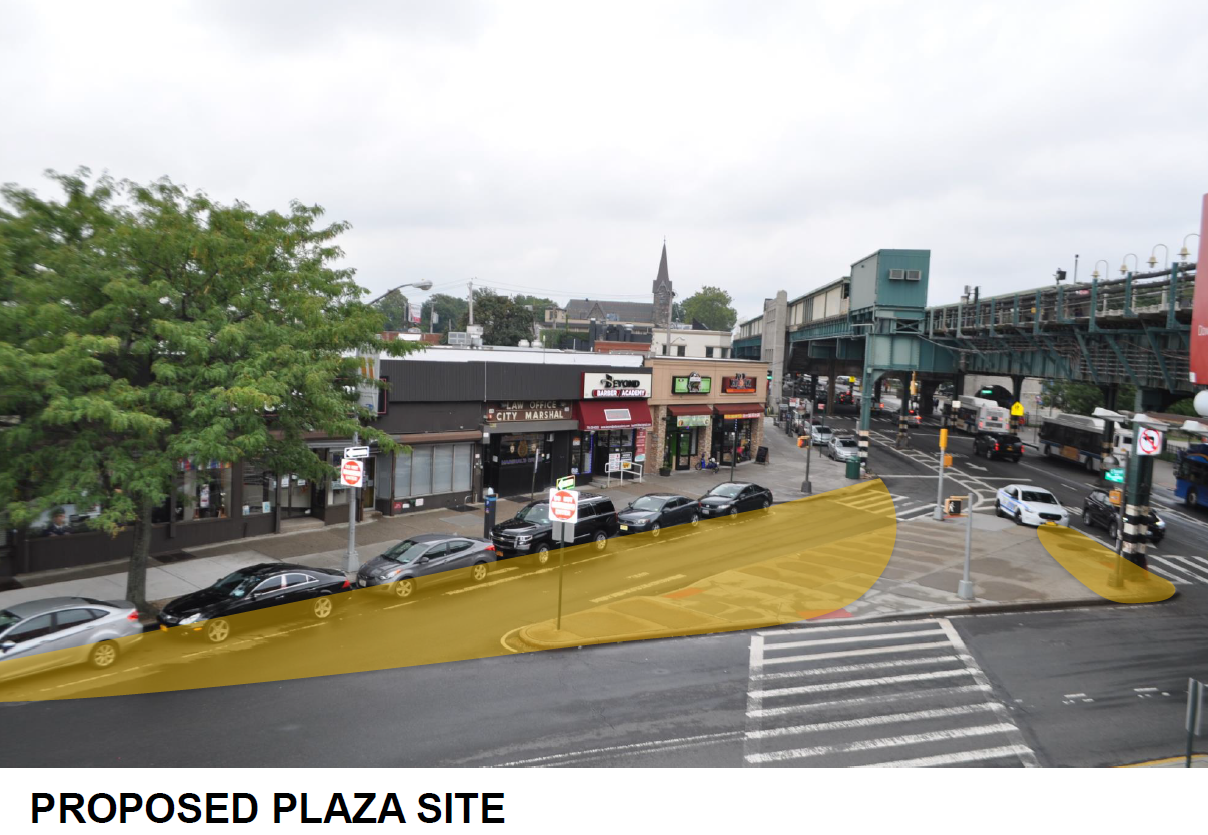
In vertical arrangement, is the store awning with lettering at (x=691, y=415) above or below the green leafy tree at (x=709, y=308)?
below

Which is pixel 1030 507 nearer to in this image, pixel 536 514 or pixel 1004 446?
pixel 536 514

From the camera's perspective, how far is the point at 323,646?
15.7 m

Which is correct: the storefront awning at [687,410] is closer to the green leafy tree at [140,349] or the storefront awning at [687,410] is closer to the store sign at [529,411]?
the store sign at [529,411]

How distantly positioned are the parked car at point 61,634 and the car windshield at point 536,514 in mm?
11725

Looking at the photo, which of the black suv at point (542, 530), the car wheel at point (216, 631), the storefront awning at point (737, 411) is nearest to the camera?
the car wheel at point (216, 631)

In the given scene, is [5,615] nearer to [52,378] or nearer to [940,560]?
[52,378]

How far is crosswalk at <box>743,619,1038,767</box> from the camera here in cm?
1149

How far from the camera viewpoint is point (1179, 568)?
26.8 metres

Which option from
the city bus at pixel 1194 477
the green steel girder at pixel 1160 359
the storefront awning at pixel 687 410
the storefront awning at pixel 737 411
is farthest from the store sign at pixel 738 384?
the city bus at pixel 1194 477

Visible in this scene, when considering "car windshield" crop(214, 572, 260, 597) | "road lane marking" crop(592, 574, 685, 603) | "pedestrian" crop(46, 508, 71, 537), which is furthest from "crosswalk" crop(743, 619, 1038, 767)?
"pedestrian" crop(46, 508, 71, 537)

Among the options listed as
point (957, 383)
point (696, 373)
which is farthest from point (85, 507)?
point (957, 383)

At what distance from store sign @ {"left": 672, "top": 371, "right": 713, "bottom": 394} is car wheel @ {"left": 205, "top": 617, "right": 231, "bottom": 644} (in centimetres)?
3131

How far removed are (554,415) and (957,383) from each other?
2444 inches

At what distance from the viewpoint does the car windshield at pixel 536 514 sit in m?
24.3
